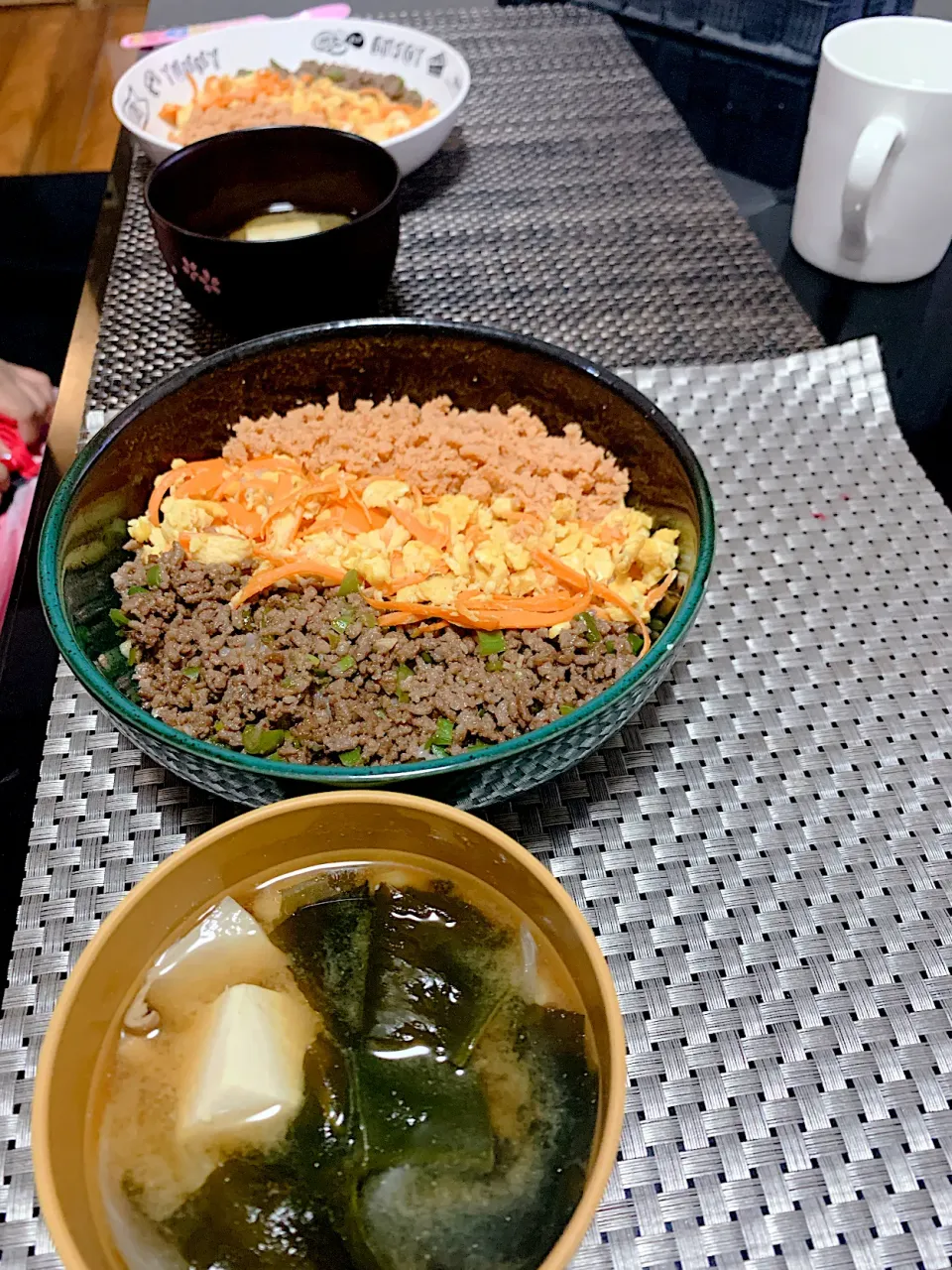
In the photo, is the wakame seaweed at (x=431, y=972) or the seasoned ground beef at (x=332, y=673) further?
the seasoned ground beef at (x=332, y=673)

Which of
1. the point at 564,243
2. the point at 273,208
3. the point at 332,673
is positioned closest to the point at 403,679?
the point at 332,673

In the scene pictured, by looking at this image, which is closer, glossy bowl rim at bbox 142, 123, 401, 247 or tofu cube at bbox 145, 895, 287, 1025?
tofu cube at bbox 145, 895, 287, 1025

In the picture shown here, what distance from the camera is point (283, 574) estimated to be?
95cm

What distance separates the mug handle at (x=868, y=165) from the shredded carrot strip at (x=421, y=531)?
0.89 meters

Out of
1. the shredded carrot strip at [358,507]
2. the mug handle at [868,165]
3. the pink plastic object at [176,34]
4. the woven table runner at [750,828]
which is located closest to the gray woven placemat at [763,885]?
the woven table runner at [750,828]

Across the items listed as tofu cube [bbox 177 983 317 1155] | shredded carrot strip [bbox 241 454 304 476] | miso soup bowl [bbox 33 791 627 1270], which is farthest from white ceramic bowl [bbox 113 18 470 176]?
tofu cube [bbox 177 983 317 1155]

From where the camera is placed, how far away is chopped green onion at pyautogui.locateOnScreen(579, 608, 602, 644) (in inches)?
35.4

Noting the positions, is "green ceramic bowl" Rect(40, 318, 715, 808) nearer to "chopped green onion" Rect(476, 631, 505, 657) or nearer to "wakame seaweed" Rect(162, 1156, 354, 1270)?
"chopped green onion" Rect(476, 631, 505, 657)

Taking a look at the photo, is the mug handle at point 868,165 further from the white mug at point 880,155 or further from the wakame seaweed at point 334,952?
the wakame seaweed at point 334,952

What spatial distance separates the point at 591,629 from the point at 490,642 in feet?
0.32

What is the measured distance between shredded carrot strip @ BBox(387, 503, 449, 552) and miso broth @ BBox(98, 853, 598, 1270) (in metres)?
0.39

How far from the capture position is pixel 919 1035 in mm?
764

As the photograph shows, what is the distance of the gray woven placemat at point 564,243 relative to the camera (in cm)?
144

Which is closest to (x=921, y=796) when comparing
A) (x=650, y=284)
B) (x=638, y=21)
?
→ (x=650, y=284)
